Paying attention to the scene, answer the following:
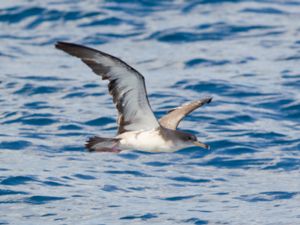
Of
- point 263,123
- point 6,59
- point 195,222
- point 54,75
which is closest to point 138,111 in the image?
point 195,222

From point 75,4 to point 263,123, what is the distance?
7899 millimetres

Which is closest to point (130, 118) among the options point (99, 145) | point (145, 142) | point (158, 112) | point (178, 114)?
point (145, 142)

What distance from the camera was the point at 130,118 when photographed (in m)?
13.1

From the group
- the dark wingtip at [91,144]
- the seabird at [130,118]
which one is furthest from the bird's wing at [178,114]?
the dark wingtip at [91,144]

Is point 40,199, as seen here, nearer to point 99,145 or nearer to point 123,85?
point 99,145

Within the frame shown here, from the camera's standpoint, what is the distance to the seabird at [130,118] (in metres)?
12.2

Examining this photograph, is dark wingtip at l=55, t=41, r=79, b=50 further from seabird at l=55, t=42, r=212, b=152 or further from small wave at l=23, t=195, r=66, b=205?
small wave at l=23, t=195, r=66, b=205

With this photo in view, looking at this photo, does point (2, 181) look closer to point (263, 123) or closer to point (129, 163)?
point (129, 163)

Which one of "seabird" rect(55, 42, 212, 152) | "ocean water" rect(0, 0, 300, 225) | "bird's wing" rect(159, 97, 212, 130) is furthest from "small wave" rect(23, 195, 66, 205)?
"bird's wing" rect(159, 97, 212, 130)

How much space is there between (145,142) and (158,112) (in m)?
5.19

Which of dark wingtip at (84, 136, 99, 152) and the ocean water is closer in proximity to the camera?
dark wingtip at (84, 136, 99, 152)

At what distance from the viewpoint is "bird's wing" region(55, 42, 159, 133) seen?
39.4ft

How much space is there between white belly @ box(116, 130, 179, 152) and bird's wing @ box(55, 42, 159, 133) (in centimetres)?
15

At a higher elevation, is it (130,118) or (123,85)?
(123,85)
